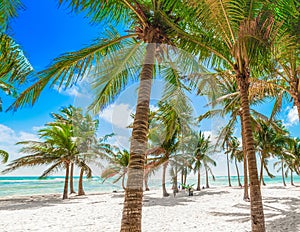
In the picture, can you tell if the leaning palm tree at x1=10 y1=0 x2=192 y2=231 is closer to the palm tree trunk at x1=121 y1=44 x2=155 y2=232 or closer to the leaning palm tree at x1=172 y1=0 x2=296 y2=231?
the palm tree trunk at x1=121 y1=44 x2=155 y2=232

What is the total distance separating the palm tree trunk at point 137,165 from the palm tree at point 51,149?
13423 mm

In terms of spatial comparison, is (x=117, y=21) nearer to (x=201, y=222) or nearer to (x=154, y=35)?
(x=154, y=35)

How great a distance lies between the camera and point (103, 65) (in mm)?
5188

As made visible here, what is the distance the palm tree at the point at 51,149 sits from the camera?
15.8 meters

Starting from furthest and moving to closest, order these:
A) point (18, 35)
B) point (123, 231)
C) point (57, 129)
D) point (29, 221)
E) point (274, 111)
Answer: point (57, 129), point (274, 111), point (29, 221), point (18, 35), point (123, 231)

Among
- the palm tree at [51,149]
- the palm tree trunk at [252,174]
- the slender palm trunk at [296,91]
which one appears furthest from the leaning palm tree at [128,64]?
the palm tree at [51,149]

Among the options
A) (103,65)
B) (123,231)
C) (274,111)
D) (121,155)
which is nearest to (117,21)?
(103,65)

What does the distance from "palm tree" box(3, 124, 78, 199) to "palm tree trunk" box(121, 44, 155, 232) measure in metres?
13.4

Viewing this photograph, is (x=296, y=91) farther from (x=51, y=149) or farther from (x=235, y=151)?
(x=235, y=151)

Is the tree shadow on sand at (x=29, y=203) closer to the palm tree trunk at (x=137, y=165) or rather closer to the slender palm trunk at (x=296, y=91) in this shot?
the palm tree trunk at (x=137, y=165)

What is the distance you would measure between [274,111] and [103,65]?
732cm

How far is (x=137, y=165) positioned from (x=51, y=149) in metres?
14.6

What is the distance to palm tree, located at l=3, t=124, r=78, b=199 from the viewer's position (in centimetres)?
1581

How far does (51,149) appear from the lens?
16141 millimetres
